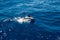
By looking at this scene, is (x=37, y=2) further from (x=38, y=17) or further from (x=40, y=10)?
(x=38, y=17)

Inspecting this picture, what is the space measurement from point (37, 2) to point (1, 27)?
779 centimetres

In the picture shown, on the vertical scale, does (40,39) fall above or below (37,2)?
below

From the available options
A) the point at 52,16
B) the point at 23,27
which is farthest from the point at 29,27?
the point at 52,16

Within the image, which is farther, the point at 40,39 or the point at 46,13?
the point at 46,13

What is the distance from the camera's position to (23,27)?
1567 centimetres

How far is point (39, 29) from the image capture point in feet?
50.2

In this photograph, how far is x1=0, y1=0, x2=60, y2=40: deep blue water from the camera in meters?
14.4

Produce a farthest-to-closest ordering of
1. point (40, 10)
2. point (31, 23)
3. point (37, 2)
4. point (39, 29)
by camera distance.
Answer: point (37, 2) → point (40, 10) → point (31, 23) → point (39, 29)

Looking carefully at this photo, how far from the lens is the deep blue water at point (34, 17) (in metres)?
14.4

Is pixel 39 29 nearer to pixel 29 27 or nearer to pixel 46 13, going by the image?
pixel 29 27

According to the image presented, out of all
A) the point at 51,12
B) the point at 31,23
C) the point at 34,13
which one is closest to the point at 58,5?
the point at 51,12

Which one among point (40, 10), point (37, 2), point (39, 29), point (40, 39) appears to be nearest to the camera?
point (40, 39)

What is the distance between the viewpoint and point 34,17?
17.9 metres

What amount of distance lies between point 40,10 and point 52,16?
216 cm
